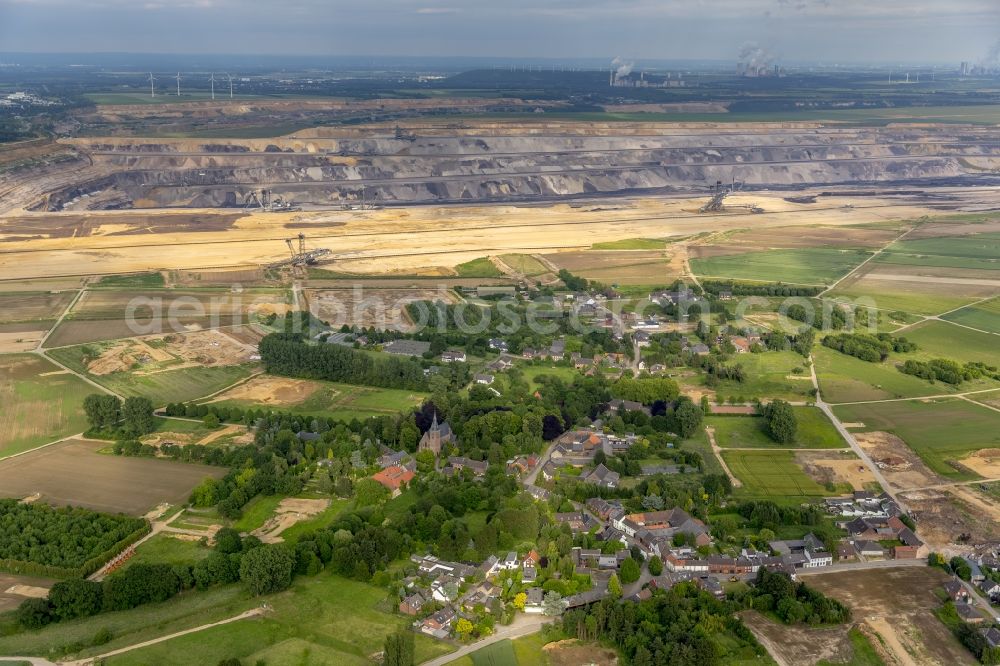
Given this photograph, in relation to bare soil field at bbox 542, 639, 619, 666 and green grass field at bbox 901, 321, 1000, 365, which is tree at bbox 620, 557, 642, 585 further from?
green grass field at bbox 901, 321, 1000, 365

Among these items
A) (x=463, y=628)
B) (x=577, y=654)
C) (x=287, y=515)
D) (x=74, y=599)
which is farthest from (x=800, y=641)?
(x=74, y=599)

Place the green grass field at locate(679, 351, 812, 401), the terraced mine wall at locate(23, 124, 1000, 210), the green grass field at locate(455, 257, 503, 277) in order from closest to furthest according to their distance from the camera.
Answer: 1. the green grass field at locate(679, 351, 812, 401)
2. the green grass field at locate(455, 257, 503, 277)
3. the terraced mine wall at locate(23, 124, 1000, 210)

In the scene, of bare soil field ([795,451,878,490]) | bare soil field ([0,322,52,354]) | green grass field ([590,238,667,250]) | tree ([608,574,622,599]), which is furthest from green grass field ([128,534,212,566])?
green grass field ([590,238,667,250])

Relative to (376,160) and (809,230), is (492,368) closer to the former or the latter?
(809,230)

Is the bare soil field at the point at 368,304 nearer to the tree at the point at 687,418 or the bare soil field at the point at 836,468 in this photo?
the tree at the point at 687,418

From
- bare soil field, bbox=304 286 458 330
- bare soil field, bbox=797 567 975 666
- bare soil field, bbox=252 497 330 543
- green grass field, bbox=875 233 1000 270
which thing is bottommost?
bare soil field, bbox=252 497 330 543

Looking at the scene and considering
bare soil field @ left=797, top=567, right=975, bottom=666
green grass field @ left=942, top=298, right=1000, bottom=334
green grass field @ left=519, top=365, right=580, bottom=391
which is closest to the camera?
bare soil field @ left=797, top=567, right=975, bottom=666

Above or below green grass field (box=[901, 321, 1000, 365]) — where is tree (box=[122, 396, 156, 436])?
below
